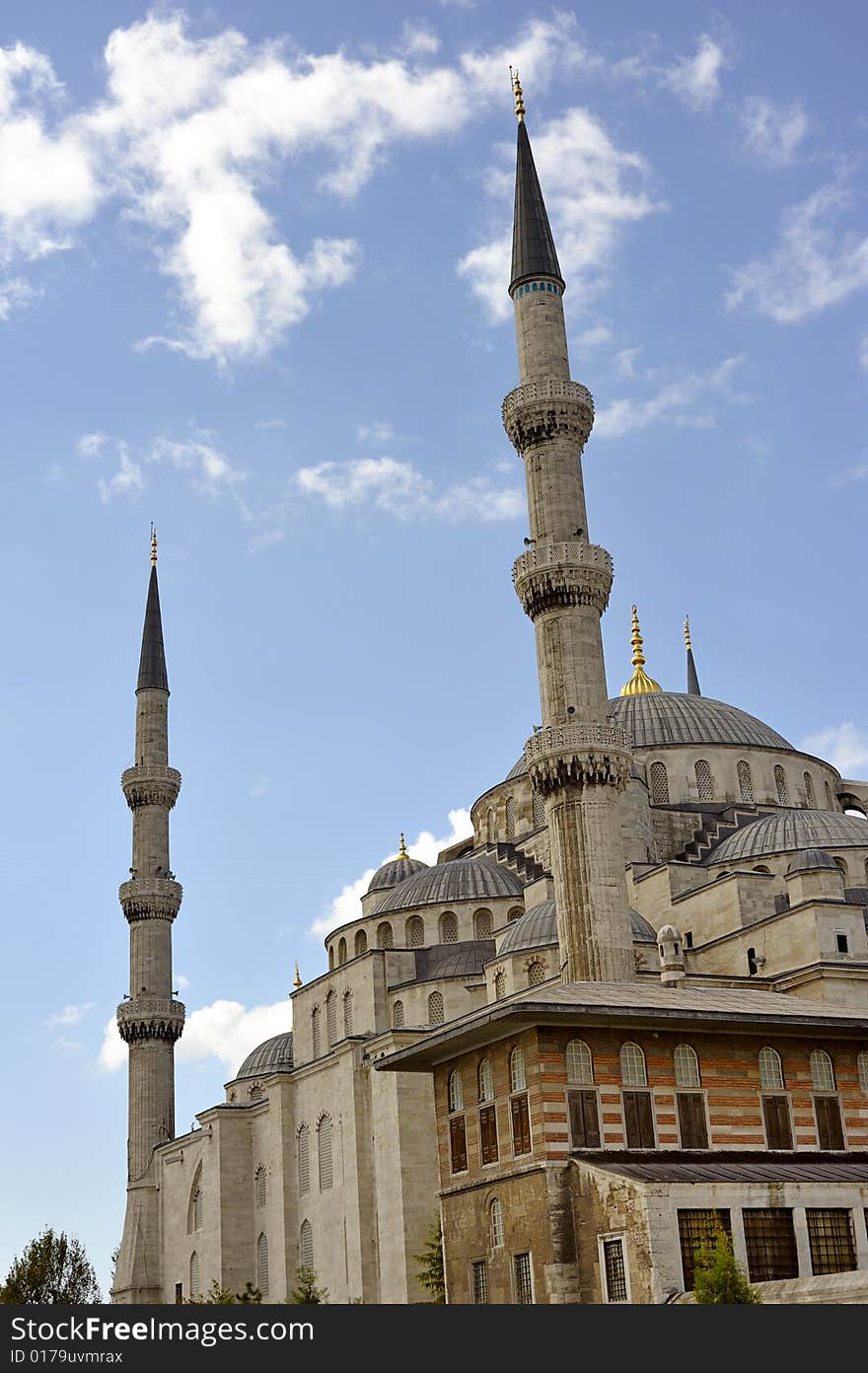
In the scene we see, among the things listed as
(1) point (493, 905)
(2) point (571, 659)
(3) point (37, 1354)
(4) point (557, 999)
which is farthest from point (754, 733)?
(3) point (37, 1354)

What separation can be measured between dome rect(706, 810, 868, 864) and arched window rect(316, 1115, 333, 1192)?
32.7 feet

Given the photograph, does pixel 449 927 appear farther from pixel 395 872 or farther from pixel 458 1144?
pixel 458 1144

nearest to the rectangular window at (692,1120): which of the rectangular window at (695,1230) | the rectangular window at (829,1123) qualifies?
the rectangular window at (829,1123)

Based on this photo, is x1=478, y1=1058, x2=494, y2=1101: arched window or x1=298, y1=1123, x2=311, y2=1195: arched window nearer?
x1=478, y1=1058, x2=494, y2=1101: arched window

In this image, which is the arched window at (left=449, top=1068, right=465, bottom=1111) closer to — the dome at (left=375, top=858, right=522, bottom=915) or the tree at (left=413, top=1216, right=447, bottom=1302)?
the tree at (left=413, top=1216, right=447, bottom=1302)

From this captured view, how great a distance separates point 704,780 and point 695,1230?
23951 millimetres

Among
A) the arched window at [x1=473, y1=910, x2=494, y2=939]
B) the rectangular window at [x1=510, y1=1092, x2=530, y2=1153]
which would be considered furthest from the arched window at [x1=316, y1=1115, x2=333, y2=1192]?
the rectangular window at [x1=510, y1=1092, x2=530, y2=1153]

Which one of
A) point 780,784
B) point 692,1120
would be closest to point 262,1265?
point 780,784

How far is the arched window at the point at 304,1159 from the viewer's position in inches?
1422

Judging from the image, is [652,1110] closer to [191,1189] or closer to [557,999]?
[557,999]

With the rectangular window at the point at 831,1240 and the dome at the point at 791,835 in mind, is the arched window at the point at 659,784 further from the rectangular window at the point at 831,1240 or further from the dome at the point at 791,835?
the rectangular window at the point at 831,1240

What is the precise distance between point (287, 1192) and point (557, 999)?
19.0 meters

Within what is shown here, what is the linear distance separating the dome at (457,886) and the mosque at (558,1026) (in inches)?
3.4

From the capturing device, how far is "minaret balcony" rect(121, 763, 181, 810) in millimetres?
44719
